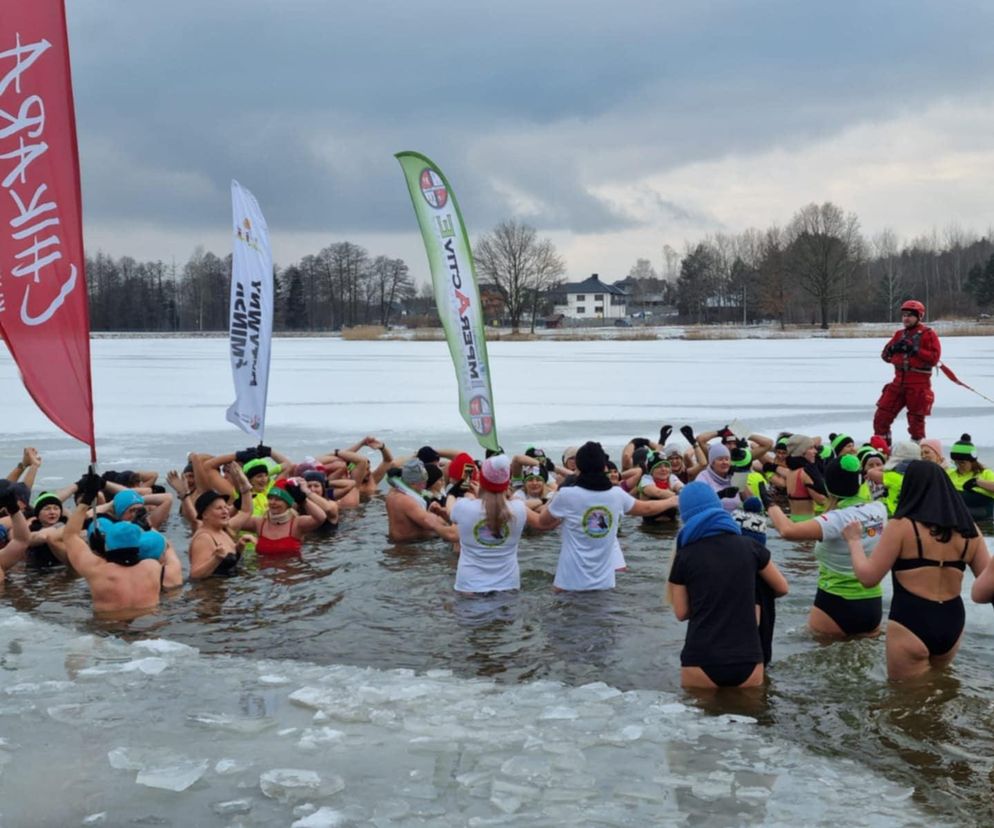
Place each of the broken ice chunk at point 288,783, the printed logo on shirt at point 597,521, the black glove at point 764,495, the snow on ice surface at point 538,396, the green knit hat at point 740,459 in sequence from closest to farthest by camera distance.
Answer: the broken ice chunk at point 288,783, the printed logo on shirt at point 597,521, the black glove at point 764,495, the green knit hat at point 740,459, the snow on ice surface at point 538,396

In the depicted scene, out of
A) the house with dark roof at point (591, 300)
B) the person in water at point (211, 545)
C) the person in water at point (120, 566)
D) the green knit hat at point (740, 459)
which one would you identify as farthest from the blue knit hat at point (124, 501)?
the house with dark roof at point (591, 300)

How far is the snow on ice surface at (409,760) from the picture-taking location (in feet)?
13.1

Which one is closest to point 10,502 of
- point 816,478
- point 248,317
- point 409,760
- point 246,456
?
point 246,456

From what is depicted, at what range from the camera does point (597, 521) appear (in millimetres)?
6988

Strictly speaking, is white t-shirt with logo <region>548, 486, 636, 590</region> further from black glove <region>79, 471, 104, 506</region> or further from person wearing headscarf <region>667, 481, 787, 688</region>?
black glove <region>79, 471, 104, 506</region>

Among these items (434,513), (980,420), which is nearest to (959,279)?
(980,420)

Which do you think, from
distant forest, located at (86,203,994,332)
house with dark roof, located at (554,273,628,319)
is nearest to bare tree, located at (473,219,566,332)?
distant forest, located at (86,203,994,332)

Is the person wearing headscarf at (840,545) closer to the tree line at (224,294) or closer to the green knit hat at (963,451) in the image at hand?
the green knit hat at (963,451)

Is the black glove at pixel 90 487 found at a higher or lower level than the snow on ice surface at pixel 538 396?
higher

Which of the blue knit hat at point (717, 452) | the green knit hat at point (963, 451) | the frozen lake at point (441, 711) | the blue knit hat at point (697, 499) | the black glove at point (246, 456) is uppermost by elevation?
the blue knit hat at point (697, 499)

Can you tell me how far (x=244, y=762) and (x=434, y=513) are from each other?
4.84 metres

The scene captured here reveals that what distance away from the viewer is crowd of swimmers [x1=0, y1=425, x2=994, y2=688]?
479 centimetres

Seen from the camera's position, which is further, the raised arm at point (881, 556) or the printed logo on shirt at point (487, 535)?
the printed logo on shirt at point (487, 535)

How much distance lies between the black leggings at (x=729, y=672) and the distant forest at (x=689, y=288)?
77109mm
